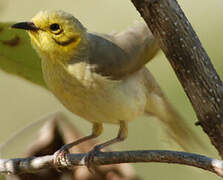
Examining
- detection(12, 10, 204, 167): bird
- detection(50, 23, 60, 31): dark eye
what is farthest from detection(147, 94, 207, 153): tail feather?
detection(50, 23, 60, 31): dark eye

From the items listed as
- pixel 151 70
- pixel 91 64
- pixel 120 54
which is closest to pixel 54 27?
pixel 91 64

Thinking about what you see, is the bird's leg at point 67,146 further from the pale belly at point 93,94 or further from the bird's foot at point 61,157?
the pale belly at point 93,94

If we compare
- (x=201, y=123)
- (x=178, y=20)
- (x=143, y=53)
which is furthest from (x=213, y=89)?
(x=143, y=53)

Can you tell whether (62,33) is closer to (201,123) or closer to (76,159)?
(76,159)

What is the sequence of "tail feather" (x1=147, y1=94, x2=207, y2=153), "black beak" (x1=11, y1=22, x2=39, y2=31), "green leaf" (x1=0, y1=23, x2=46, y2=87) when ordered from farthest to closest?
"tail feather" (x1=147, y1=94, x2=207, y2=153)
"black beak" (x1=11, y1=22, x2=39, y2=31)
"green leaf" (x1=0, y1=23, x2=46, y2=87)

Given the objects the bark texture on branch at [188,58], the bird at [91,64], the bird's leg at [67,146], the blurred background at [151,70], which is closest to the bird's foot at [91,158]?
the bird at [91,64]

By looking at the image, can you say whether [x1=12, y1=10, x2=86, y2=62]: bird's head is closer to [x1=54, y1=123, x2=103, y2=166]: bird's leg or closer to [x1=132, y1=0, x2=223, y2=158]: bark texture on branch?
[x1=54, y1=123, x2=103, y2=166]: bird's leg

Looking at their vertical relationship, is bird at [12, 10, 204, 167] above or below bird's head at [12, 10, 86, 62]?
below
